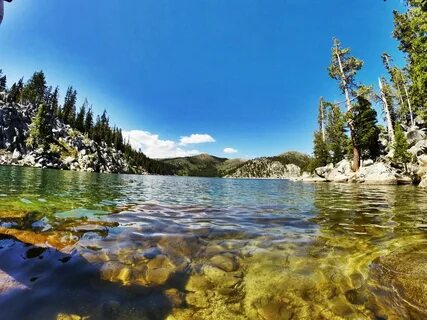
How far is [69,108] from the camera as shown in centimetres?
13925

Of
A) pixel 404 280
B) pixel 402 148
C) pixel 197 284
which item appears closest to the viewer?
pixel 404 280

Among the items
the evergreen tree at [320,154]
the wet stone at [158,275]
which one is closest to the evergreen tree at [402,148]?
the evergreen tree at [320,154]

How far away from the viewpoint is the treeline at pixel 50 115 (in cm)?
9938

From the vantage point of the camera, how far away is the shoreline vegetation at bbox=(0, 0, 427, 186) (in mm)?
33719

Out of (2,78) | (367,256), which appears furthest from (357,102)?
(2,78)

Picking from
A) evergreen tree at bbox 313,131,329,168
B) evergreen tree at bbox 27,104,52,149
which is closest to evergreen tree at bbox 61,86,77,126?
evergreen tree at bbox 27,104,52,149

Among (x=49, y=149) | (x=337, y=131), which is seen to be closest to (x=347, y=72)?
(x=337, y=131)

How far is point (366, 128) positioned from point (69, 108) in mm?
140464

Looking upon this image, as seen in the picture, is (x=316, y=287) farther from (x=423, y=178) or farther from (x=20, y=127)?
(x=20, y=127)

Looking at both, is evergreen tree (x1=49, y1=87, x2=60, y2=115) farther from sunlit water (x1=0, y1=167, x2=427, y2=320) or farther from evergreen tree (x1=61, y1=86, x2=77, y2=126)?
sunlit water (x1=0, y1=167, x2=427, y2=320)

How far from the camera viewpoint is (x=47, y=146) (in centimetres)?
9969

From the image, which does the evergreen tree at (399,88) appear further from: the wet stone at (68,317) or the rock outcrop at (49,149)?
the rock outcrop at (49,149)

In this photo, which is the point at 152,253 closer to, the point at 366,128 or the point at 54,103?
the point at 366,128

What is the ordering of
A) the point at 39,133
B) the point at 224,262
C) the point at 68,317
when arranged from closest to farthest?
the point at 68,317 → the point at 224,262 → the point at 39,133
